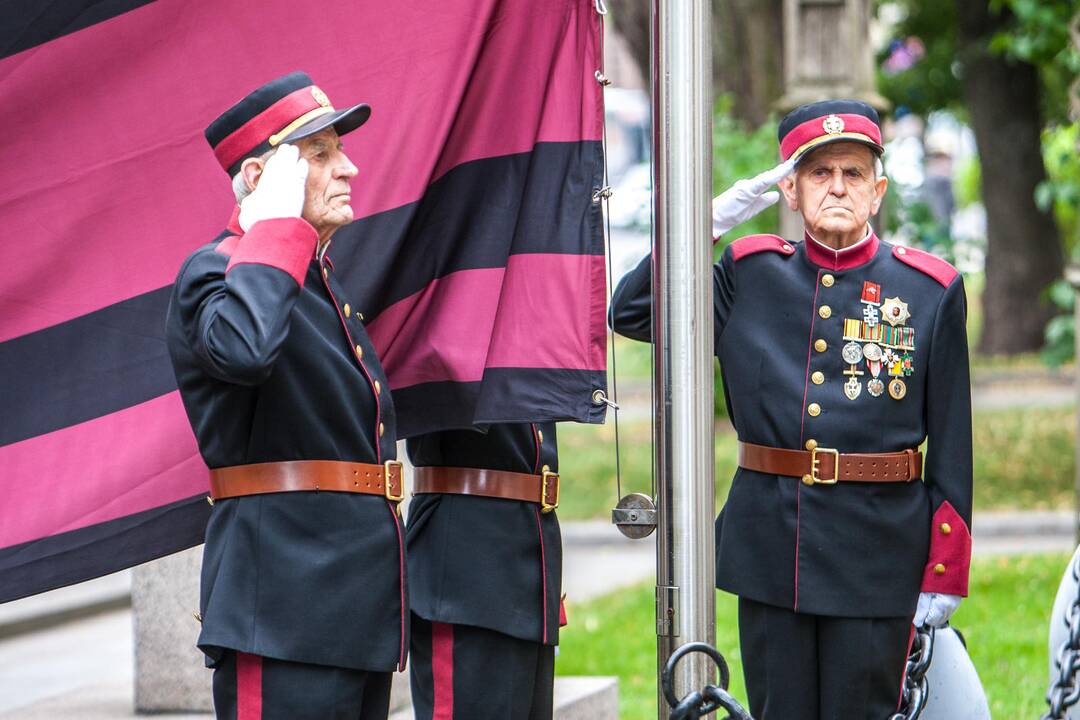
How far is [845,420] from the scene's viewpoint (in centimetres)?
387

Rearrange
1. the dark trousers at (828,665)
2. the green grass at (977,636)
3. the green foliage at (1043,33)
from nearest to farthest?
the dark trousers at (828,665) < the green grass at (977,636) < the green foliage at (1043,33)

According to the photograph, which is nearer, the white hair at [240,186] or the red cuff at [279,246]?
the red cuff at [279,246]

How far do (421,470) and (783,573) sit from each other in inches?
36.4

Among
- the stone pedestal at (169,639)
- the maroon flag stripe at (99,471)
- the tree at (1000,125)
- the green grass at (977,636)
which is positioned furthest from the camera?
the tree at (1000,125)

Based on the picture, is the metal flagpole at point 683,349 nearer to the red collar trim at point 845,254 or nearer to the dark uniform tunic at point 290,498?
the dark uniform tunic at point 290,498

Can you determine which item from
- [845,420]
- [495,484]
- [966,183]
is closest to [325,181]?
[495,484]

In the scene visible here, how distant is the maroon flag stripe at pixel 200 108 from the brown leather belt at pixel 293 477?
657 mm

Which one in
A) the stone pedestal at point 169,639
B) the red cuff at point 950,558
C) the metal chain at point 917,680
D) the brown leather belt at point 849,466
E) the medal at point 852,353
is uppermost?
the medal at point 852,353

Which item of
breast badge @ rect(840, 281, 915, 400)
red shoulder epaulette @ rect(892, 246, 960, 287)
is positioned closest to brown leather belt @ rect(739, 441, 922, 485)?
breast badge @ rect(840, 281, 915, 400)

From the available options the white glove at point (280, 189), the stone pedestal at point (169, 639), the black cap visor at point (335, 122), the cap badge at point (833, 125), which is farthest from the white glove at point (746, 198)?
the stone pedestal at point (169, 639)

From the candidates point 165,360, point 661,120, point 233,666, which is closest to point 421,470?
point 165,360

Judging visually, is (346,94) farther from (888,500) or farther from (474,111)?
(888,500)

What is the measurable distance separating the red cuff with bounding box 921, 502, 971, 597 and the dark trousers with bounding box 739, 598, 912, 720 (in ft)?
0.39

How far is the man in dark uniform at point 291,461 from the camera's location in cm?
317
